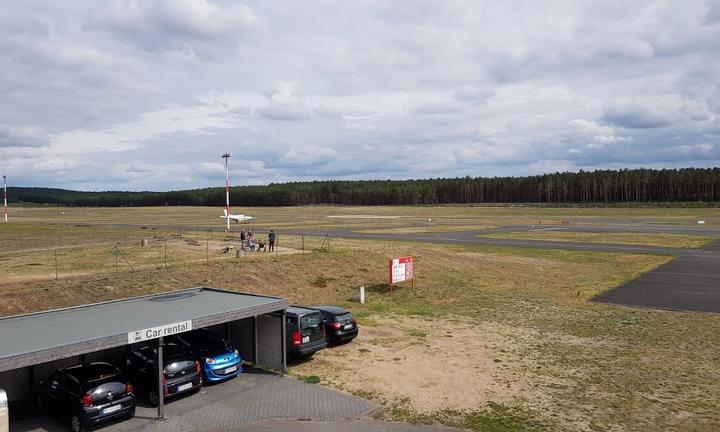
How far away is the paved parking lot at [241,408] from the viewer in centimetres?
1499

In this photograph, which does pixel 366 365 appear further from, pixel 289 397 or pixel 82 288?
pixel 82 288

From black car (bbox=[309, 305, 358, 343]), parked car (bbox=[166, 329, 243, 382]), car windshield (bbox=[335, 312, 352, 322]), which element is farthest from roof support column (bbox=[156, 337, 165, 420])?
car windshield (bbox=[335, 312, 352, 322])

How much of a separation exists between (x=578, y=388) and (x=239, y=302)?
12665 mm

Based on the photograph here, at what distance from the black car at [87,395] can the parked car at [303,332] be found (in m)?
6.72

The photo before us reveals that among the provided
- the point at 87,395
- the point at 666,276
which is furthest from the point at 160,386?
the point at 666,276

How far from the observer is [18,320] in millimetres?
17203

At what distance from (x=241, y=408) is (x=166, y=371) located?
104 inches

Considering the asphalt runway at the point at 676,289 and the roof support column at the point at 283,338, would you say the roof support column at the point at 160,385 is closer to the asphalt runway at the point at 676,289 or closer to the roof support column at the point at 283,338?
the roof support column at the point at 283,338

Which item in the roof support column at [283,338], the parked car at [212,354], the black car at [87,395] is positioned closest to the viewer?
the black car at [87,395]

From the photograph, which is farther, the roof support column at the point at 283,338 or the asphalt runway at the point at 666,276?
the asphalt runway at the point at 666,276

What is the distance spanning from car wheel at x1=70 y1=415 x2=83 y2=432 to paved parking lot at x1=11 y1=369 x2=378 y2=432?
0.59 metres

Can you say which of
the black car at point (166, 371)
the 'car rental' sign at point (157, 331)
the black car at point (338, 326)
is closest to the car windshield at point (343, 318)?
the black car at point (338, 326)

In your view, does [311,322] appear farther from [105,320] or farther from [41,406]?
[41,406]

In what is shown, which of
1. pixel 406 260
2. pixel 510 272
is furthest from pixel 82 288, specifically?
pixel 510 272
